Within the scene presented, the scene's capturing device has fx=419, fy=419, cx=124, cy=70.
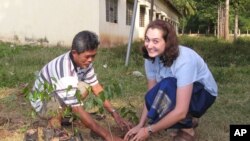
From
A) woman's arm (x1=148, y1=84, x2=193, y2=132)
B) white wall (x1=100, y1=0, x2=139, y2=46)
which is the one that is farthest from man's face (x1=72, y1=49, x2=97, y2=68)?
white wall (x1=100, y1=0, x2=139, y2=46)

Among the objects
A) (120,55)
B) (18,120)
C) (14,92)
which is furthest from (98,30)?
(18,120)

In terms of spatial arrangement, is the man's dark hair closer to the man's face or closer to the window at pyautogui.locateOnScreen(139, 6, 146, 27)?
the man's face

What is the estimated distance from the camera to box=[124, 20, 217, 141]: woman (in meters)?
2.82

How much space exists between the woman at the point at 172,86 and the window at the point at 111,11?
11.1 meters

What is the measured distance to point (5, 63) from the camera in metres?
7.91

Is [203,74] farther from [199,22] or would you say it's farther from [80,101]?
[199,22]

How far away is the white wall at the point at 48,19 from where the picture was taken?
40.4ft

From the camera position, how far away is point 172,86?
9.57 feet

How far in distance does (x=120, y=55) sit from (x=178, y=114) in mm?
7138

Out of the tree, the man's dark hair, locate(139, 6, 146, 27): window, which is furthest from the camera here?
the tree

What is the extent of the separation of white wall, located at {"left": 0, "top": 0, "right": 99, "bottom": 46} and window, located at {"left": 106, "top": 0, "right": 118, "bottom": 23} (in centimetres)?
175

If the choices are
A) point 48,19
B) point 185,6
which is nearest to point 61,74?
point 48,19

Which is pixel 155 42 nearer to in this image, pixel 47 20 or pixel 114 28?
pixel 47 20

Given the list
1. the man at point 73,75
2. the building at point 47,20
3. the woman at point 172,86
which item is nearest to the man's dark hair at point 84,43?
the man at point 73,75
